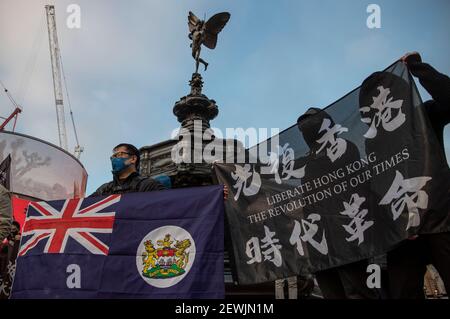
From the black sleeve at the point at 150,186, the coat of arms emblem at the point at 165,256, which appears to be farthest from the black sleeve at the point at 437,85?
the black sleeve at the point at 150,186

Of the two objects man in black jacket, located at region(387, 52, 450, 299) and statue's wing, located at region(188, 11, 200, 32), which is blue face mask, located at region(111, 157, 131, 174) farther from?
statue's wing, located at region(188, 11, 200, 32)

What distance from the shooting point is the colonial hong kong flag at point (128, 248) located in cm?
398

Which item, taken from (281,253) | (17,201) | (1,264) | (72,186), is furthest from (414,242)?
(72,186)

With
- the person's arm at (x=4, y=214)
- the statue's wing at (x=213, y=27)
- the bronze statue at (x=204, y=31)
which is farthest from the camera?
the statue's wing at (x=213, y=27)

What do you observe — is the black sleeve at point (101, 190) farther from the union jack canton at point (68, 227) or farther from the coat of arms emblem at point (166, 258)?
the coat of arms emblem at point (166, 258)

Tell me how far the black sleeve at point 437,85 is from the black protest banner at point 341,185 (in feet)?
0.63

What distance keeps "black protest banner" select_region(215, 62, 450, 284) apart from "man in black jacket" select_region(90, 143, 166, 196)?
3.19 ft

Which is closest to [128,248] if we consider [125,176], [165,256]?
[165,256]

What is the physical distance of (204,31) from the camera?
626 inches

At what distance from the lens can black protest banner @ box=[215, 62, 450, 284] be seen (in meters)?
3.57

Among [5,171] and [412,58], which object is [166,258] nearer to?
A: [412,58]

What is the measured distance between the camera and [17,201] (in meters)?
9.02
